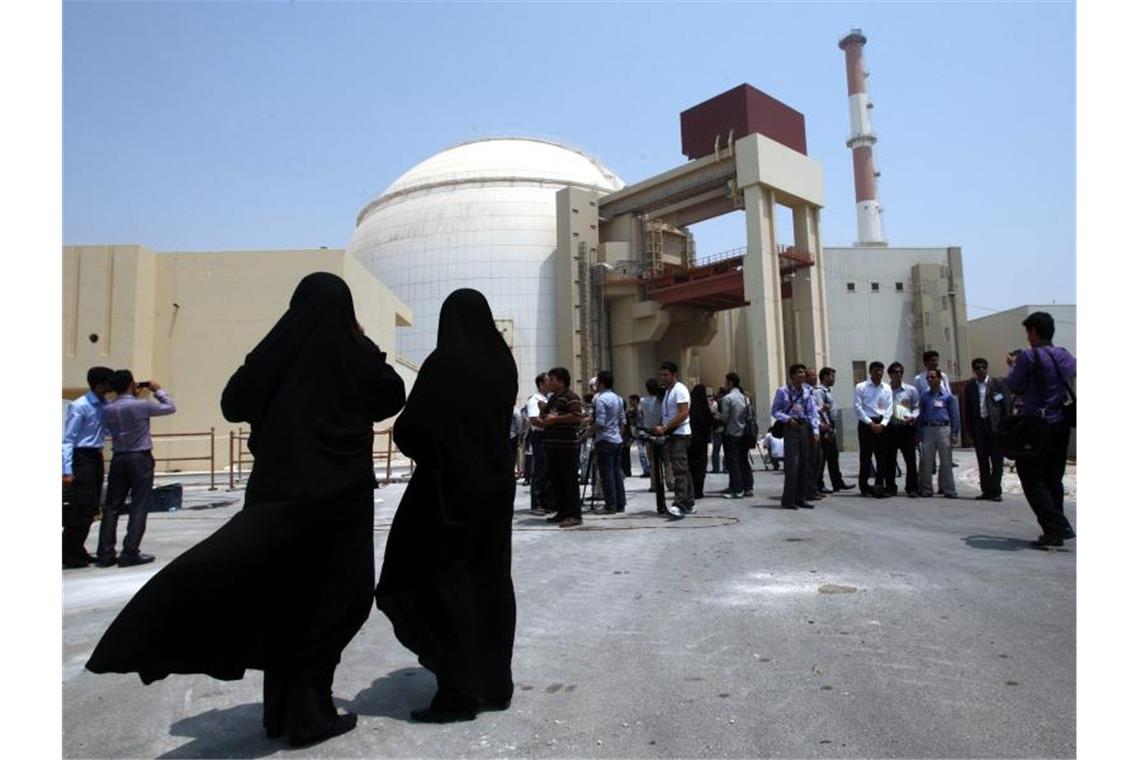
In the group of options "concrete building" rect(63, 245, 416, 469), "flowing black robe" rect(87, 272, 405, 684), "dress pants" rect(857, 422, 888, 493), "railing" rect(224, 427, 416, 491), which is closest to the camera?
"flowing black robe" rect(87, 272, 405, 684)

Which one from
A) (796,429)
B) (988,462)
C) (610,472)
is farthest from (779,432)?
(988,462)

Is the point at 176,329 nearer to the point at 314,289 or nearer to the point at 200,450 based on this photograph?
the point at 200,450

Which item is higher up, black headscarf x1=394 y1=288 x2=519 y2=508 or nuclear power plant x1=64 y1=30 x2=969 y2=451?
nuclear power plant x1=64 y1=30 x2=969 y2=451

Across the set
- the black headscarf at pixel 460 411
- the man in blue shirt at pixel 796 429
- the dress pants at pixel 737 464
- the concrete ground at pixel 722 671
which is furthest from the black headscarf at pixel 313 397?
the dress pants at pixel 737 464

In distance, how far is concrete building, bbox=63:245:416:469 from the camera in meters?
19.1

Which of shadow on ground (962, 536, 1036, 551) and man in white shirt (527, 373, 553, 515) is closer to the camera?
shadow on ground (962, 536, 1036, 551)

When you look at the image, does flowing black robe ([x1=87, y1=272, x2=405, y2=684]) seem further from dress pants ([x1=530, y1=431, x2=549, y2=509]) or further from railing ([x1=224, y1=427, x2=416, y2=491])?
railing ([x1=224, y1=427, x2=416, y2=491])

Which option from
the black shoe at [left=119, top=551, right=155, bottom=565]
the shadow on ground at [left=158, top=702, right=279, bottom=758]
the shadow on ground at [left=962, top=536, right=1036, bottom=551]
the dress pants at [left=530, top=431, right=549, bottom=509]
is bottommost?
the black shoe at [left=119, top=551, right=155, bottom=565]

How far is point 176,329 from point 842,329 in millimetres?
29296

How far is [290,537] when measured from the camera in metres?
2.50

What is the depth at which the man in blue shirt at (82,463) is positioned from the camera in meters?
6.14

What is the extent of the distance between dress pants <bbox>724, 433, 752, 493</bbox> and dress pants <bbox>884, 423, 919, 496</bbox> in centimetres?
183

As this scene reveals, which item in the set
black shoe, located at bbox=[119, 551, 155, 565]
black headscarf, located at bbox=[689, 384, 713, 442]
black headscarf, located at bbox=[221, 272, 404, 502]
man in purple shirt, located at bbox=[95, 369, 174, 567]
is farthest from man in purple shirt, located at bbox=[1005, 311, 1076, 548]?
black shoe, located at bbox=[119, 551, 155, 565]

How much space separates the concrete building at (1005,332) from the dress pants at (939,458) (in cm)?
2979
